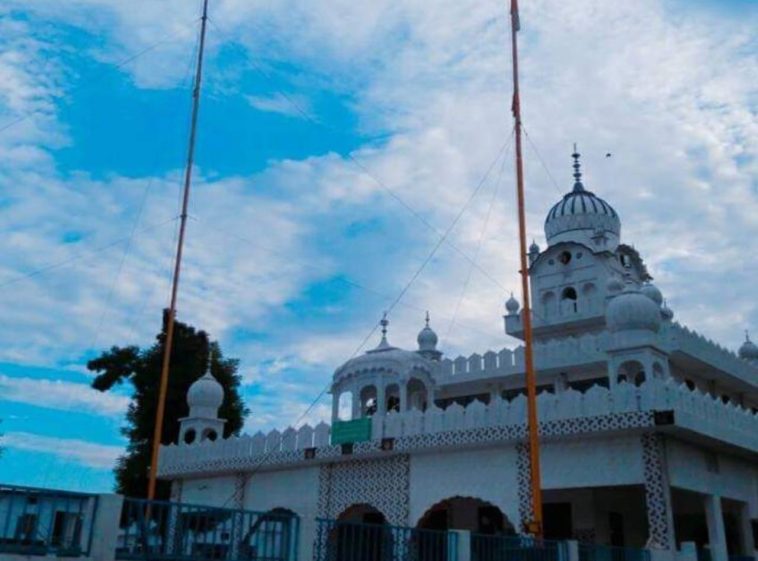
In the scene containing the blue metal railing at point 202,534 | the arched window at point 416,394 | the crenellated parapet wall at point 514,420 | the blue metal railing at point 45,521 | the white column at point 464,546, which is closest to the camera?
the blue metal railing at point 45,521

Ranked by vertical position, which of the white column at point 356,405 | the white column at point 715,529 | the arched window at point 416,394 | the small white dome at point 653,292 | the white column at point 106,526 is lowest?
the white column at point 106,526

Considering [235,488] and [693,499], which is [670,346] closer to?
[693,499]

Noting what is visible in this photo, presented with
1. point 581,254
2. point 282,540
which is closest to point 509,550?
point 282,540

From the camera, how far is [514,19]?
16.9 metres

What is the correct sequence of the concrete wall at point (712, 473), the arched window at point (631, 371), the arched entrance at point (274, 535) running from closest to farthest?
the arched entrance at point (274, 535), the concrete wall at point (712, 473), the arched window at point (631, 371)

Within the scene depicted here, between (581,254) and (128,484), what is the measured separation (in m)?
17.8

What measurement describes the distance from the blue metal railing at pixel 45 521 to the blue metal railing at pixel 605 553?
29.3ft

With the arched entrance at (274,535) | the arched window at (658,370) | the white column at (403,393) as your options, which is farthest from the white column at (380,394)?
the arched entrance at (274,535)

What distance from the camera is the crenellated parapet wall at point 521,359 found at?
22.5 m

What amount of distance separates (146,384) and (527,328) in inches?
740

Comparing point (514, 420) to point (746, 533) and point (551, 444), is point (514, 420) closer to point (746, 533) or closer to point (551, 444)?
point (551, 444)

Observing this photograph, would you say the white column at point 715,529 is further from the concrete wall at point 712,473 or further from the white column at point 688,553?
the white column at point 688,553

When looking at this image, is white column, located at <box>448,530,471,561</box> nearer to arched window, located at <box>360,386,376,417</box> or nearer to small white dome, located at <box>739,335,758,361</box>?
arched window, located at <box>360,386,376,417</box>

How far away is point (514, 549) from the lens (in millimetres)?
12234
